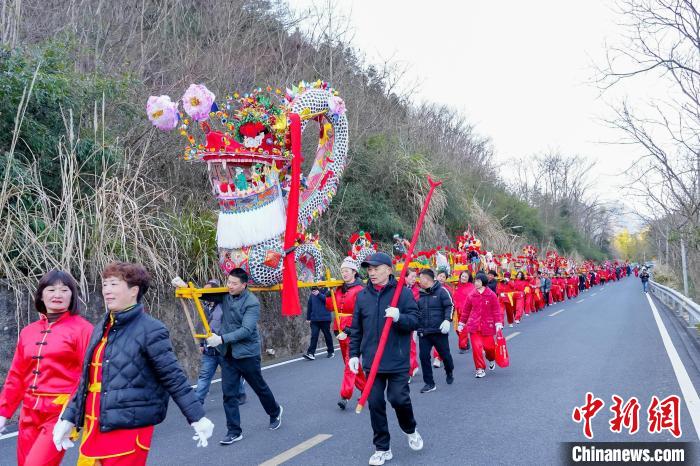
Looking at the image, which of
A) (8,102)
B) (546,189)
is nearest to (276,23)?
(8,102)

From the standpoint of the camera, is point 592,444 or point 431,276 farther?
point 431,276

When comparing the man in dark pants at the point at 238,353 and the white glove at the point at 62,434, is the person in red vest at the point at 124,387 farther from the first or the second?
the man in dark pants at the point at 238,353

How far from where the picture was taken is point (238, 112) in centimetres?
891

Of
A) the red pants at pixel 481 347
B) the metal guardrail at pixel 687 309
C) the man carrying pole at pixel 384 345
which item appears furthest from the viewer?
the metal guardrail at pixel 687 309

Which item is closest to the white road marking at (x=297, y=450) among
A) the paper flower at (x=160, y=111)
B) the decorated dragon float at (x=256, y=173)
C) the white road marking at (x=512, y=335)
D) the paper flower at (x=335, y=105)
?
the decorated dragon float at (x=256, y=173)

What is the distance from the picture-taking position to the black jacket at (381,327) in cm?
511

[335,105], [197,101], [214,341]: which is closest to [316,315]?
[335,105]

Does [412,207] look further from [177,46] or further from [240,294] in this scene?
[240,294]

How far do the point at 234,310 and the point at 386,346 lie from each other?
169 centimetres

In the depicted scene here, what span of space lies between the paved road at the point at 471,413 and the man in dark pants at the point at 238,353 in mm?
222

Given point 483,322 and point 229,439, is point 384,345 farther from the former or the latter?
point 483,322

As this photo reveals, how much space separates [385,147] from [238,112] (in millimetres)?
12425

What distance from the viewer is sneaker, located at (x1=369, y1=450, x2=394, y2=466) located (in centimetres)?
489

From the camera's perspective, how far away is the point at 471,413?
6617mm
